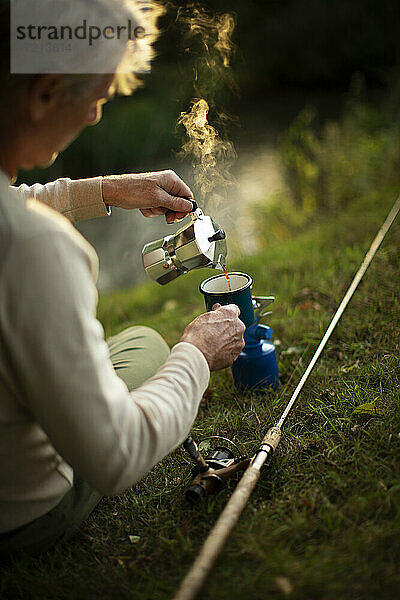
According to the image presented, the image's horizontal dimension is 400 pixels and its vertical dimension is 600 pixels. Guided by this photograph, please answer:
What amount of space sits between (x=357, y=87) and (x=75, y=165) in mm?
2485

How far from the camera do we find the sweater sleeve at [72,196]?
6.76 feet

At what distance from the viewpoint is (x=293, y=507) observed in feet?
4.93

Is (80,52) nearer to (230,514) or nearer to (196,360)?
(196,360)

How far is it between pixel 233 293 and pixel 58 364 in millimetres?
911

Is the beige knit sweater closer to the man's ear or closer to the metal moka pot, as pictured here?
the man's ear

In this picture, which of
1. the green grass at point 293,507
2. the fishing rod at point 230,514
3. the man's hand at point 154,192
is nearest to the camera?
the fishing rod at point 230,514

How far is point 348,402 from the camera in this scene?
1952 mm

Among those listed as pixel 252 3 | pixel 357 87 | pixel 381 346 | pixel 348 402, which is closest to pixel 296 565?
pixel 348 402

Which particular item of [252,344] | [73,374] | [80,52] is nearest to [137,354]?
[252,344]

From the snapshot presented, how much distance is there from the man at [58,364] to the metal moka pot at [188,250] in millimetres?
362

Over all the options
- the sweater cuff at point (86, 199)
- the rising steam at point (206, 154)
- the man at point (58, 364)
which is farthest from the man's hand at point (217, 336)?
the rising steam at point (206, 154)

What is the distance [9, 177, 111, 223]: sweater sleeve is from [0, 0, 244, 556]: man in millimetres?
747

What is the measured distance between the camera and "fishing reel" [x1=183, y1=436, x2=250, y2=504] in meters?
1.62

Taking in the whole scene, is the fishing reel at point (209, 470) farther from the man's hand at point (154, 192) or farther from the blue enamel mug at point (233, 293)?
the man's hand at point (154, 192)
